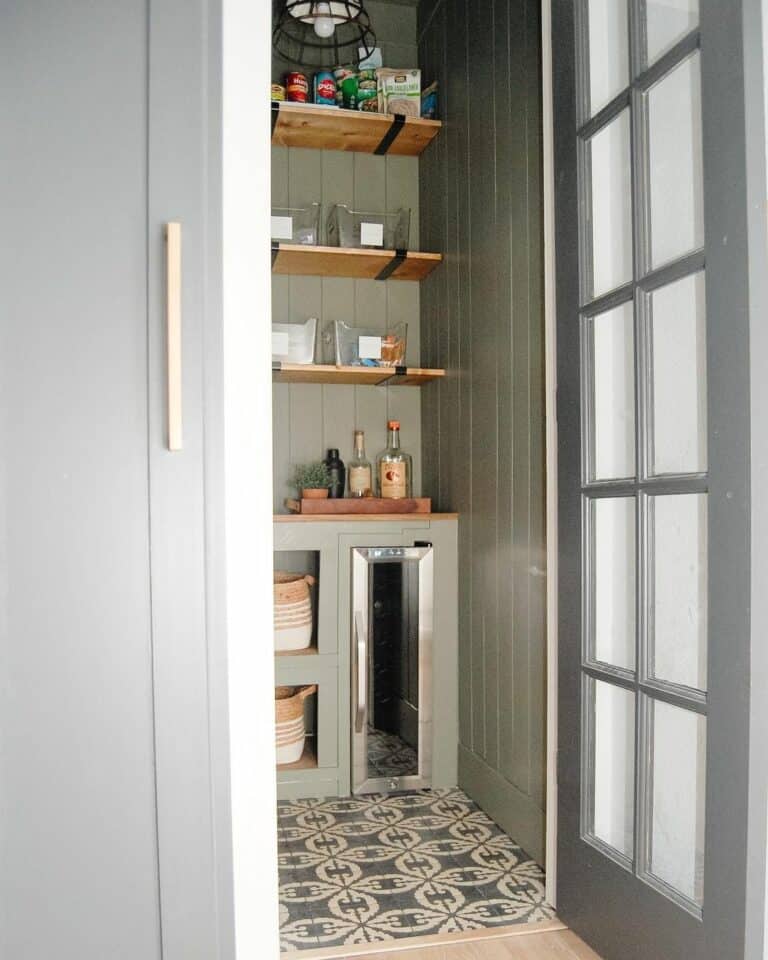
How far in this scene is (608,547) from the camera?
6.17ft

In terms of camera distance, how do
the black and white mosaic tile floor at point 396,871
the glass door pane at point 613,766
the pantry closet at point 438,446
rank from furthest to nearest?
the pantry closet at point 438,446 → the black and white mosaic tile floor at point 396,871 → the glass door pane at point 613,766

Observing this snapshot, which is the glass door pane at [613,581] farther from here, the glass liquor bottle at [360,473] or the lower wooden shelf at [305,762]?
the glass liquor bottle at [360,473]

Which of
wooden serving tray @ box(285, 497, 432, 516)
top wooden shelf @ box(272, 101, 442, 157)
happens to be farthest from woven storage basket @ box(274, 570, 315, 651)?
top wooden shelf @ box(272, 101, 442, 157)

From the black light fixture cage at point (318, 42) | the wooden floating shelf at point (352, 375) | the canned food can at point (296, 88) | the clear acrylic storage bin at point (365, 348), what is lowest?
the wooden floating shelf at point (352, 375)

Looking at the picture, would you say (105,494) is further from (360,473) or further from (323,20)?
(323,20)

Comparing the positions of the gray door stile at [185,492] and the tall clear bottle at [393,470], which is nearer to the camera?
the gray door stile at [185,492]

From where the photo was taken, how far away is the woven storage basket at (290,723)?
9.31ft

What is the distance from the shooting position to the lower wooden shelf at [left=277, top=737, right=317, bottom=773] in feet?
9.47

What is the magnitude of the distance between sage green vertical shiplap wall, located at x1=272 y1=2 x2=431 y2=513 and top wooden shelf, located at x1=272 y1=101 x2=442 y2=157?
0.27 feet

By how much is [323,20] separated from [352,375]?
1.19 metres

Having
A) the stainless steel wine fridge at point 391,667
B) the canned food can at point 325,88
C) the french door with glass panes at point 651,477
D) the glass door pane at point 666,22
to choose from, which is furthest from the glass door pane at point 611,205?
the canned food can at point 325,88

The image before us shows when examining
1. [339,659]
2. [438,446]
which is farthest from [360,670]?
[438,446]

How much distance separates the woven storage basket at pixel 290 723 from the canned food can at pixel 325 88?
6.92ft

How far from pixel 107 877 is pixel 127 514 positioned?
58 cm
